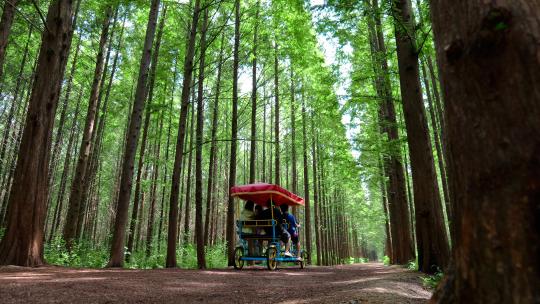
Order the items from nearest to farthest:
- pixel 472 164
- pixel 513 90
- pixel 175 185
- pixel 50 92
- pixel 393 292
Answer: pixel 513 90
pixel 472 164
pixel 393 292
pixel 50 92
pixel 175 185

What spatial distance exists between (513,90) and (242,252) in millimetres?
9936

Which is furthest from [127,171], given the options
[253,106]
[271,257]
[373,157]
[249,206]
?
[373,157]

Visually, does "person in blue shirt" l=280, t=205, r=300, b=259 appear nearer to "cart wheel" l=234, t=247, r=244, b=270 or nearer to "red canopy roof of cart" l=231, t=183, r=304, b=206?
"red canopy roof of cart" l=231, t=183, r=304, b=206

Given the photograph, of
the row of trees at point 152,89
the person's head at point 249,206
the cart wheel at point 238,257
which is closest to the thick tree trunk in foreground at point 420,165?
the row of trees at point 152,89

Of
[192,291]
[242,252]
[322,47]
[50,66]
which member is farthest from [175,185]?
[322,47]

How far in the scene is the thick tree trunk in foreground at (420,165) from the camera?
24.1 ft

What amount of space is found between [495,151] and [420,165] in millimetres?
6311

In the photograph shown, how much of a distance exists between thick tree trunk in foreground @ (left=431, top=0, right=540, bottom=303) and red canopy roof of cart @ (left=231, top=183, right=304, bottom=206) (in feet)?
27.5

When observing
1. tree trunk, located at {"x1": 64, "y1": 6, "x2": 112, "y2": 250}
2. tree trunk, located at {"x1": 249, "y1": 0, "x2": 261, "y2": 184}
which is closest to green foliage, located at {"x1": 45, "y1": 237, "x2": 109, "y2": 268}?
tree trunk, located at {"x1": 64, "y1": 6, "x2": 112, "y2": 250}

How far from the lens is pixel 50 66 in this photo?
8102 millimetres

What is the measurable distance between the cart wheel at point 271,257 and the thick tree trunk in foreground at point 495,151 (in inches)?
336

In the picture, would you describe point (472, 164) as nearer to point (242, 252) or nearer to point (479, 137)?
point (479, 137)

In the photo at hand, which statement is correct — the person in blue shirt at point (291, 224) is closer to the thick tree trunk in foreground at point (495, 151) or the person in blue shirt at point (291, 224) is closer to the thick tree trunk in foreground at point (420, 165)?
the thick tree trunk in foreground at point (420, 165)

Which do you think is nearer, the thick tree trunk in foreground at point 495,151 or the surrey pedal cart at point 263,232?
the thick tree trunk in foreground at point 495,151
